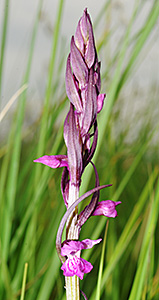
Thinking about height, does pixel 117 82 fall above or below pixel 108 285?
above

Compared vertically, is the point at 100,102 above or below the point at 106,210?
above

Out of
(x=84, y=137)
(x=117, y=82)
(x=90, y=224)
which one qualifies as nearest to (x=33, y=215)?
(x=117, y=82)

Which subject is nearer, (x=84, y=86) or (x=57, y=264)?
(x=84, y=86)

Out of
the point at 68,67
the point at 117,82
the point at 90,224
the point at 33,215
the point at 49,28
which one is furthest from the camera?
the point at 90,224

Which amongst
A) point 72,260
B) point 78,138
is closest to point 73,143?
point 78,138

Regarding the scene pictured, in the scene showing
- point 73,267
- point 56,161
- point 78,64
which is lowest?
point 73,267

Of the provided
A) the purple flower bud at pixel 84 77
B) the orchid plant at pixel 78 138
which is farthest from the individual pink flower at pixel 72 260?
the purple flower bud at pixel 84 77

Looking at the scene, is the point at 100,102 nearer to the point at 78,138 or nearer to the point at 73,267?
the point at 78,138

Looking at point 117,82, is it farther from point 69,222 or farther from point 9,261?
point 9,261

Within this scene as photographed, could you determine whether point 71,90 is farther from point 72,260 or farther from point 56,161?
point 72,260
